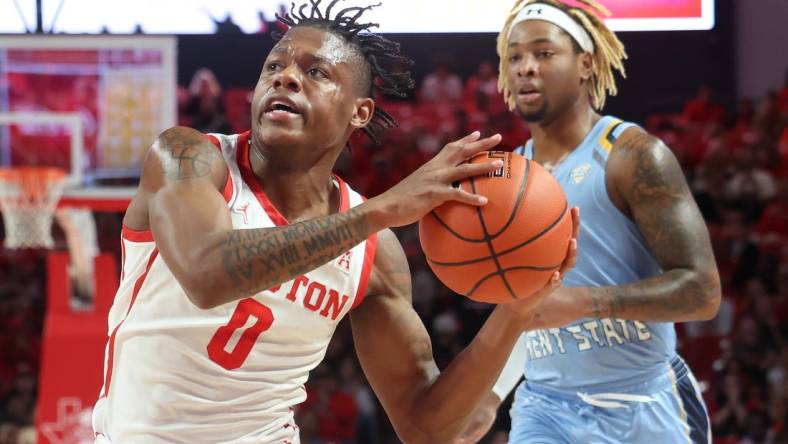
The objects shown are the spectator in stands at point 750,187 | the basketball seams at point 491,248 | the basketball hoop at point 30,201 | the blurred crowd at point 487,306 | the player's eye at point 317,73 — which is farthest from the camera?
the spectator in stands at point 750,187

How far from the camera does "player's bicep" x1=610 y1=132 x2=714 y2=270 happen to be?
3.48 metres

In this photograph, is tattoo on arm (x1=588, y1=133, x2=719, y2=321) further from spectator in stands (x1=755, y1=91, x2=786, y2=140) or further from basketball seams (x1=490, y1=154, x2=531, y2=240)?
spectator in stands (x1=755, y1=91, x2=786, y2=140)

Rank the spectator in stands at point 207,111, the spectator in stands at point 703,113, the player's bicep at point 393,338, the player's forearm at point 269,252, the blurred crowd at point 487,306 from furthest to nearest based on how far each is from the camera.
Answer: the spectator in stands at point 703,113 → the spectator in stands at point 207,111 → the blurred crowd at point 487,306 → the player's bicep at point 393,338 → the player's forearm at point 269,252

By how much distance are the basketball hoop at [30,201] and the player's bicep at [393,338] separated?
4698 millimetres

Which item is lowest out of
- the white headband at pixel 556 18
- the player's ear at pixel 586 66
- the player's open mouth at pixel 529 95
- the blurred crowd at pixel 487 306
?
the blurred crowd at pixel 487 306

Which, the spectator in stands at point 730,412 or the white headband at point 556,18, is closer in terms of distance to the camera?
the white headband at point 556,18

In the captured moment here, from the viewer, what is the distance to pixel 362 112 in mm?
3281

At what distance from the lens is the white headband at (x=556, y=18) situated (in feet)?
13.4

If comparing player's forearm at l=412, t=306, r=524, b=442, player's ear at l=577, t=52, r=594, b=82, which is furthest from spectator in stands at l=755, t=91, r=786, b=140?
player's forearm at l=412, t=306, r=524, b=442

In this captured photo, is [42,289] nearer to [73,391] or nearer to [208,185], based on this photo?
[73,391]

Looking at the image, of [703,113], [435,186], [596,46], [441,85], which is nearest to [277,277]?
[435,186]

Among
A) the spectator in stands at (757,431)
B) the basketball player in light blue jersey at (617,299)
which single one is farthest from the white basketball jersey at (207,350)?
the spectator in stands at (757,431)

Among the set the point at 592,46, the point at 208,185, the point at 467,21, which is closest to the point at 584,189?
the point at 592,46

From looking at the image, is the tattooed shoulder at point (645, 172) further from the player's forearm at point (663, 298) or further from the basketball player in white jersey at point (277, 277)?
the basketball player in white jersey at point (277, 277)
